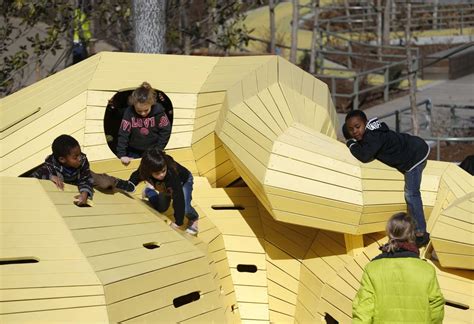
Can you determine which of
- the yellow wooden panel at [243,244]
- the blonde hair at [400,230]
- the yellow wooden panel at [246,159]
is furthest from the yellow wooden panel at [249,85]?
the blonde hair at [400,230]

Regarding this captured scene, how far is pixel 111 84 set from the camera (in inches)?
344

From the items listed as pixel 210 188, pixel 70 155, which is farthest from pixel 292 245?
pixel 70 155

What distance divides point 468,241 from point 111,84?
12.2 ft

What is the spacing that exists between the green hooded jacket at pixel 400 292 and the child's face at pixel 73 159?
2491 mm

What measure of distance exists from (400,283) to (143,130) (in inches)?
140

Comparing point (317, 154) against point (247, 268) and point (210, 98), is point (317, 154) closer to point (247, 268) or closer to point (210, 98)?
point (247, 268)

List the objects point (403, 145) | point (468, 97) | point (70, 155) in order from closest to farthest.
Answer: point (70, 155)
point (403, 145)
point (468, 97)

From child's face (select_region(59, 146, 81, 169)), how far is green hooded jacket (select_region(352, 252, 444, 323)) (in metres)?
2.49

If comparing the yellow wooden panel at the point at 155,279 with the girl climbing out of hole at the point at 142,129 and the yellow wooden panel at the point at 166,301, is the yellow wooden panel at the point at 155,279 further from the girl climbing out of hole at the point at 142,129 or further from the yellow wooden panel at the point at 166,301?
the girl climbing out of hole at the point at 142,129

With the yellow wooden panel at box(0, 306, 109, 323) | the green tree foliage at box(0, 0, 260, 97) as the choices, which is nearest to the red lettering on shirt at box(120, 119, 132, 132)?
the yellow wooden panel at box(0, 306, 109, 323)

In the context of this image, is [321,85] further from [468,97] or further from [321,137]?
[468,97]

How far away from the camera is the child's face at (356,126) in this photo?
24.2 ft

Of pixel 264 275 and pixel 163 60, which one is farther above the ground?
pixel 163 60

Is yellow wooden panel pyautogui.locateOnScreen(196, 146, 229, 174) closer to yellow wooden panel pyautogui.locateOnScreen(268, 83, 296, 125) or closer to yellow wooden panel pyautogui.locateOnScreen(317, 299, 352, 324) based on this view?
yellow wooden panel pyautogui.locateOnScreen(268, 83, 296, 125)
